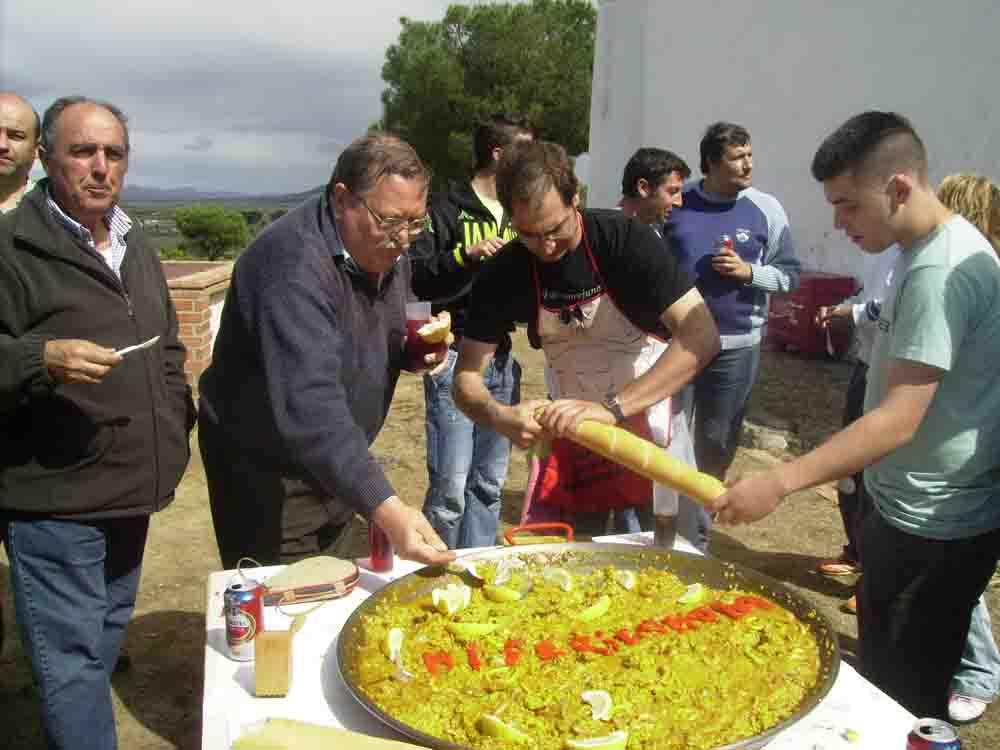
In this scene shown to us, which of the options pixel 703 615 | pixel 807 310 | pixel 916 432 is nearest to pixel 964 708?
pixel 916 432

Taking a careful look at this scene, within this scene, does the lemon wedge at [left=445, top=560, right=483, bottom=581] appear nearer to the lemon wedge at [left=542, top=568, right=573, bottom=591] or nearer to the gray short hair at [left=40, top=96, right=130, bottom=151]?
the lemon wedge at [left=542, top=568, right=573, bottom=591]

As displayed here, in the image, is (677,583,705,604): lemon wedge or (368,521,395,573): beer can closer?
(677,583,705,604): lemon wedge

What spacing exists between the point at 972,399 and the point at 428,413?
2585mm

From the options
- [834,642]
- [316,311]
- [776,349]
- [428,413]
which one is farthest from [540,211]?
[776,349]

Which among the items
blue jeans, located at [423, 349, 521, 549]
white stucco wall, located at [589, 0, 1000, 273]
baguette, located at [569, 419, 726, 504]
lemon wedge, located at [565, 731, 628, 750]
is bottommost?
blue jeans, located at [423, 349, 521, 549]

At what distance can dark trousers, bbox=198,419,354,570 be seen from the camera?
2.57m

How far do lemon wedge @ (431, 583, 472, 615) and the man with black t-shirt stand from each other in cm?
61

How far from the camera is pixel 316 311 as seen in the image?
7.13 ft

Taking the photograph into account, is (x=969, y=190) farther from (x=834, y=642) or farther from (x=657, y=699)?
(x=657, y=699)

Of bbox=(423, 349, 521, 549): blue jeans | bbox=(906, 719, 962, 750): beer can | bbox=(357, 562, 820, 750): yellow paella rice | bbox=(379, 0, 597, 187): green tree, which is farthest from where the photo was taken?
bbox=(379, 0, 597, 187): green tree

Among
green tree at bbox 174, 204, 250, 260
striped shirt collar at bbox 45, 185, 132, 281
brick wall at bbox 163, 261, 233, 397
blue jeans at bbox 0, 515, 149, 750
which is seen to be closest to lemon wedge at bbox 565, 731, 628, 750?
blue jeans at bbox 0, 515, 149, 750

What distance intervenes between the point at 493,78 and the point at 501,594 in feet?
84.3

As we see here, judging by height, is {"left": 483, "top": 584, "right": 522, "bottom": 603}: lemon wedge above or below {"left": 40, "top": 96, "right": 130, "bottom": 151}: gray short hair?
below

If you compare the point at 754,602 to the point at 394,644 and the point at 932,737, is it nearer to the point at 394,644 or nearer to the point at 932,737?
the point at 932,737
